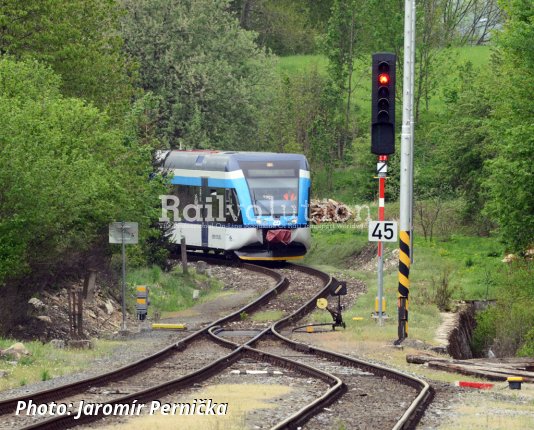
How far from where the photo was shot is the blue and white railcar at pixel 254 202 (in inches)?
1608

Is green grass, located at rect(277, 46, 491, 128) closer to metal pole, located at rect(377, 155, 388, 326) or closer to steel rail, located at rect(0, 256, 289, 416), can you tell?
metal pole, located at rect(377, 155, 388, 326)

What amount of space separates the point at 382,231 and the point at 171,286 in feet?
39.6

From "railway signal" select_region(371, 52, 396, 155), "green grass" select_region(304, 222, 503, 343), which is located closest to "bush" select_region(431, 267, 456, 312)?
"green grass" select_region(304, 222, 503, 343)

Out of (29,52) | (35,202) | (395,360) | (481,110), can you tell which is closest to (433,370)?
(395,360)

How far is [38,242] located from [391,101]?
7683 millimetres

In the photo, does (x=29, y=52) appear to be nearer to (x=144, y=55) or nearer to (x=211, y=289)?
(x=211, y=289)

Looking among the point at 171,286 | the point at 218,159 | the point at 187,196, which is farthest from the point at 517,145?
the point at 187,196

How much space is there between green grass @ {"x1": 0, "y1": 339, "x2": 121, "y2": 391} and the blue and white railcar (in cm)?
1781

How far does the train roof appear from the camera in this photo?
41.3 metres

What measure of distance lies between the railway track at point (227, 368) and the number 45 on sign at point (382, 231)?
8.90 ft

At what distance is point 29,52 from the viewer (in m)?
41.4

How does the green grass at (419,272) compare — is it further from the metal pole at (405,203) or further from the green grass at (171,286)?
the green grass at (171,286)

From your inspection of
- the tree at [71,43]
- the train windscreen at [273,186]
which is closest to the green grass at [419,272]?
the train windscreen at [273,186]

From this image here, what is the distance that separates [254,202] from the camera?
40.8m
